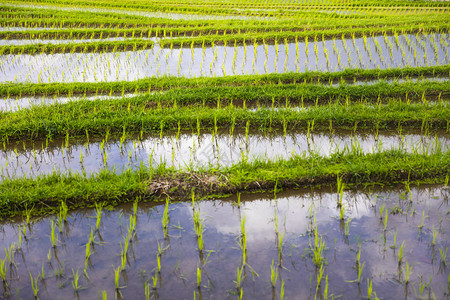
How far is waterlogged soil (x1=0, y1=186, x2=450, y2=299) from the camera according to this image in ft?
8.52

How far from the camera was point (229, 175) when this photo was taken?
12.5 ft

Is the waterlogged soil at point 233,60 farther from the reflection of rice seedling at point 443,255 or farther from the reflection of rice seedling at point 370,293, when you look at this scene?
the reflection of rice seedling at point 370,293

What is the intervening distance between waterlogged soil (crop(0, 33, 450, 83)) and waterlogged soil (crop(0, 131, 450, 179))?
2.80 metres

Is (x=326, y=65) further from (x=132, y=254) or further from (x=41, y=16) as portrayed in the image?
(x=41, y=16)

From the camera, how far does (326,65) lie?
7.78 m

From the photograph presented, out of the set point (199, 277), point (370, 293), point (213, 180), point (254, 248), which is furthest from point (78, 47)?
point (370, 293)

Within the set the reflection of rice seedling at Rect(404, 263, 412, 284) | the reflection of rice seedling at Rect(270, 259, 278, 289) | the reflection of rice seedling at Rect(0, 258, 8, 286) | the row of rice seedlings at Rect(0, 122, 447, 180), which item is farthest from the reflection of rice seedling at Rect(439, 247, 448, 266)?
the reflection of rice seedling at Rect(0, 258, 8, 286)

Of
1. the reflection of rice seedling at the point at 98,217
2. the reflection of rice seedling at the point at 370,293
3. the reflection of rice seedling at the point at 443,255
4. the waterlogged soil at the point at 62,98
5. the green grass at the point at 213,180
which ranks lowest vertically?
the reflection of rice seedling at the point at 370,293

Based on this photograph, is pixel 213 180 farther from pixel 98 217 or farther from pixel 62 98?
pixel 62 98

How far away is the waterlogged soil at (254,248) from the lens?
2.60 m

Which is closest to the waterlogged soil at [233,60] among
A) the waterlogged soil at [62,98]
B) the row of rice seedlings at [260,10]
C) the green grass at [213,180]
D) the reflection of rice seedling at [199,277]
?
the waterlogged soil at [62,98]

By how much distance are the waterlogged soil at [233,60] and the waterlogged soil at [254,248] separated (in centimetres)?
439

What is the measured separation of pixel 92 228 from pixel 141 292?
93cm

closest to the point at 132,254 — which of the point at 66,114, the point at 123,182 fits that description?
the point at 123,182
